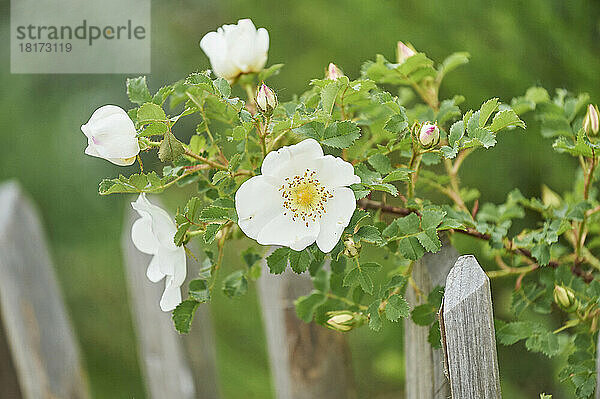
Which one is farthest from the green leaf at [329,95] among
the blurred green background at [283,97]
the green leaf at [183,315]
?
the blurred green background at [283,97]

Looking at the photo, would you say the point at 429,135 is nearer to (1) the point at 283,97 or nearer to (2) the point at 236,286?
(2) the point at 236,286

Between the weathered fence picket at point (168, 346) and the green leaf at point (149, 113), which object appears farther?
the weathered fence picket at point (168, 346)

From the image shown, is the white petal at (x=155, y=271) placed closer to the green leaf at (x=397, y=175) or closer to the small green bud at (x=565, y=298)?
the green leaf at (x=397, y=175)

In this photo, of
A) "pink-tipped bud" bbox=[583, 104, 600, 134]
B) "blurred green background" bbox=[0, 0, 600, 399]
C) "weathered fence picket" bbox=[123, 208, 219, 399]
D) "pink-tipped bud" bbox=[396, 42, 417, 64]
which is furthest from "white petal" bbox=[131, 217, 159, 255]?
"blurred green background" bbox=[0, 0, 600, 399]

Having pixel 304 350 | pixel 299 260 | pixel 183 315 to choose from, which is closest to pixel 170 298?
pixel 183 315

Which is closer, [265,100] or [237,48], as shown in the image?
[265,100]

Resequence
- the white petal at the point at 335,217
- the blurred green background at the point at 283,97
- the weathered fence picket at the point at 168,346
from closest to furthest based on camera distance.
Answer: the white petal at the point at 335,217 < the blurred green background at the point at 283,97 < the weathered fence picket at the point at 168,346

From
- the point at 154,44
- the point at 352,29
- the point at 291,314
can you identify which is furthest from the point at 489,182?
the point at 154,44

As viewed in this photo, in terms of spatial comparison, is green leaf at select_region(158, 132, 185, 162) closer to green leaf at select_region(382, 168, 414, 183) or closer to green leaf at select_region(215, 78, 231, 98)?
green leaf at select_region(215, 78, 231, 98)
